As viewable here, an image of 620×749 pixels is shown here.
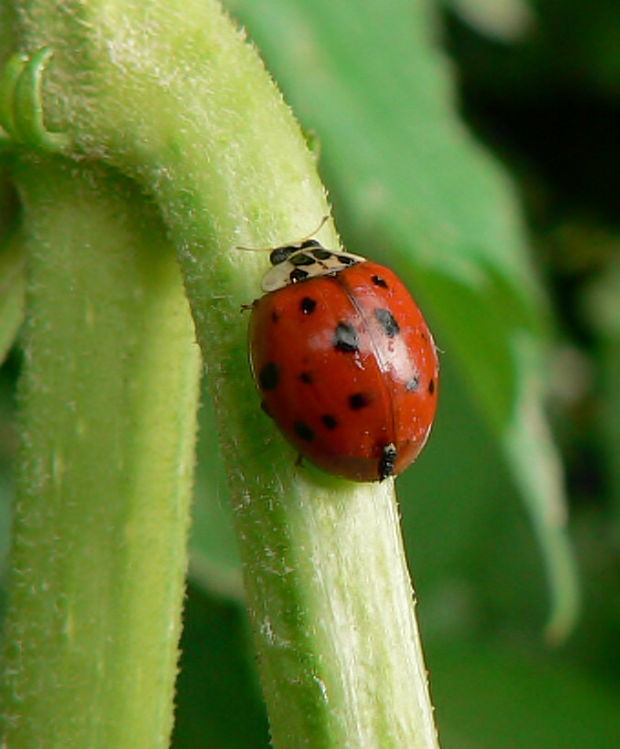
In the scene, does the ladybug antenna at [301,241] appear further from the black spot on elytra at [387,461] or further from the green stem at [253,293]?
the black spot on elytra at [387,461]

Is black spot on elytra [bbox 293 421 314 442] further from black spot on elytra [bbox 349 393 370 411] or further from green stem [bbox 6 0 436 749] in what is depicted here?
black spot on elytra [bbox 349 393 370 411]

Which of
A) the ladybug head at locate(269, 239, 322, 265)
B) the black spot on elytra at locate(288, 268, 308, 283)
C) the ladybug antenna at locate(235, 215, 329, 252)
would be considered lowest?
the black spot on elytra at locate(288, 268, 308, 283)

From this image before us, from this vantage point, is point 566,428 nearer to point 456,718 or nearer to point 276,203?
point 456,718

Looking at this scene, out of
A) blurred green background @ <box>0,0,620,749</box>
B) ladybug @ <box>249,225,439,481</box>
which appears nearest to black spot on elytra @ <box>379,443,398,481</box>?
ladybug @ <box>249,225,439,481</box>

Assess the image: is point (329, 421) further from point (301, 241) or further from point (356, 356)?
point (301, 241)

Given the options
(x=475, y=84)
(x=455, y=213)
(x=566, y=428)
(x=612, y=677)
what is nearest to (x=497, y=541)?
(x=612, y=677)

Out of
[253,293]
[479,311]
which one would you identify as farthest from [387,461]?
[479,311]

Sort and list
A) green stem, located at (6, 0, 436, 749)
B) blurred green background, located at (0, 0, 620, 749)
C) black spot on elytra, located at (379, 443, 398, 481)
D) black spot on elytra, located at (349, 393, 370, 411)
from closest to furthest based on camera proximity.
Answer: green stem, located at (6, 0, 436, 749) < black spot on elytra, located at (379, 443, 398, 481) < black spot on elytra, located at (349, 393, 370, 411) < blurred green background, located at (0, 0, 620, 749)
